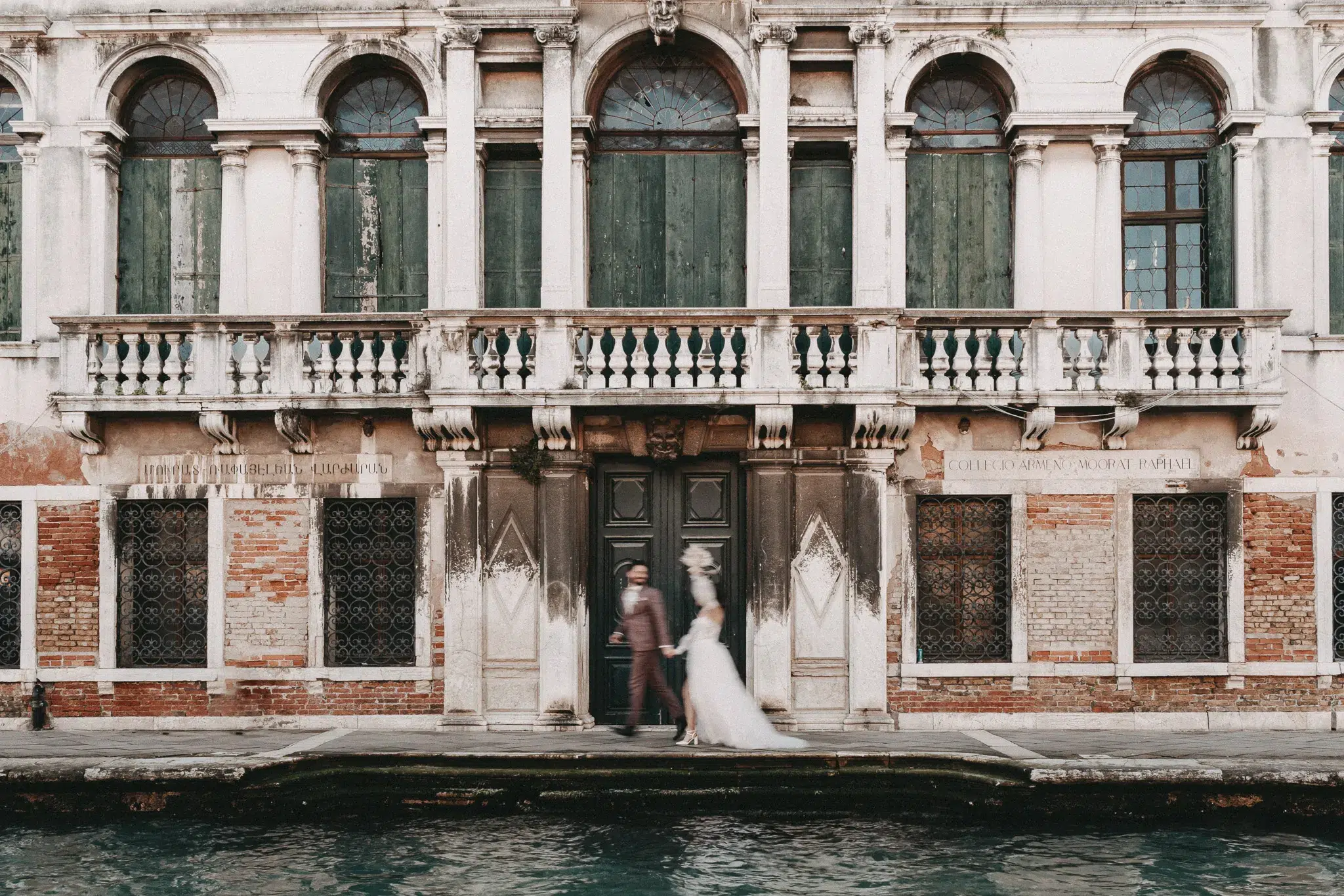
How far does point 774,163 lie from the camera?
14367 mm

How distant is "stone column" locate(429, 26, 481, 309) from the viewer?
14.4m

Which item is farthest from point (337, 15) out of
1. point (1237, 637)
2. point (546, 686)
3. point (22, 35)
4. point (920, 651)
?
point (1237, 637)

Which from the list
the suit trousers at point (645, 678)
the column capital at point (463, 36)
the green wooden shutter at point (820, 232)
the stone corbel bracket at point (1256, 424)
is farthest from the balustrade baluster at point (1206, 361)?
the column capital at point (463, 36)

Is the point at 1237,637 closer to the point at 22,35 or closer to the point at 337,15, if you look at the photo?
the point at 337,15

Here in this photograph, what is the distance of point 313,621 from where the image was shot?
47.4 ft

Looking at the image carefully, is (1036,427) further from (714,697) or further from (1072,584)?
(714,697)

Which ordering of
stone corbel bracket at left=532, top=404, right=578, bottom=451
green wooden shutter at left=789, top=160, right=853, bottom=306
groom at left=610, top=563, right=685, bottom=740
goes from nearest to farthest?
groom at left=610, top=563, right=685, bottom=740 < stone corbel bracket at left=532, top=404, right=578, bottom=451 < green wooden shutter at left=789, top=160, right=853, bottom=306

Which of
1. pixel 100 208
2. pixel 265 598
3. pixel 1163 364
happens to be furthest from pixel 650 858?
pixel 100 208

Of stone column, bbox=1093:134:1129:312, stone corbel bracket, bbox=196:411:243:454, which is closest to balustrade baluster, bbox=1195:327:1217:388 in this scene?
stone column, bbox=1093:134:1129:312

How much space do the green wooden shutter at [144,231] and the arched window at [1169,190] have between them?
10.7 metres

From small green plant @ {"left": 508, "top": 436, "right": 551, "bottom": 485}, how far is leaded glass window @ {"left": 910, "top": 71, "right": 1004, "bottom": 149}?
5.39 metres

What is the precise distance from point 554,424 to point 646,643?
249cm

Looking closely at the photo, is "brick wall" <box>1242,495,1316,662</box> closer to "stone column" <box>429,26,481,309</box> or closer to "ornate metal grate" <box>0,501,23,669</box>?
"stone column" <box>429,26,481,309</box>

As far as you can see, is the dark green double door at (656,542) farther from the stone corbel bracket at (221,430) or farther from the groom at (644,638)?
the stone corbel bracket at (221,430)
